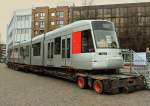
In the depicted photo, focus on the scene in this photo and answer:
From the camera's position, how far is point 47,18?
93.1 m

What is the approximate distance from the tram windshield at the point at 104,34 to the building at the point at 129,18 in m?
52.2

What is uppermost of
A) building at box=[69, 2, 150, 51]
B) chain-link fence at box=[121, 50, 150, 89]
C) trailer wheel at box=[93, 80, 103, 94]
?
building at box=[69, 2, 150, 51]

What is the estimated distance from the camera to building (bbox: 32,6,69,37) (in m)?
90.8

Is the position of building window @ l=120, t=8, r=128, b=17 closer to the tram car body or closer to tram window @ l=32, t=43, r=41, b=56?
tram window @ l=32, t=43, r=41, b=56

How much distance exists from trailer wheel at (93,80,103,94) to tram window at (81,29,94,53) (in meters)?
1.70

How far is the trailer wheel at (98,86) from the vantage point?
12.8m

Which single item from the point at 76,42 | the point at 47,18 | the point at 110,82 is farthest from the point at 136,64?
Result: the point at 47,18

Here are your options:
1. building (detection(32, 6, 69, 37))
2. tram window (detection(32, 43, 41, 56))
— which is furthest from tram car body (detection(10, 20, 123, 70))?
building (detection(32, 6, 69, 37))

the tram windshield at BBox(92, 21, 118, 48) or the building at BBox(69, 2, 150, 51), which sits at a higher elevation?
the building at BBox(69, 2, 150, 51)

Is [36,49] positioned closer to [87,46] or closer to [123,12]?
[87,46]

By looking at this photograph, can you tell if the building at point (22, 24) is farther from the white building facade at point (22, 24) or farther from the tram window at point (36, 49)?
the tram window at point (36, 49)

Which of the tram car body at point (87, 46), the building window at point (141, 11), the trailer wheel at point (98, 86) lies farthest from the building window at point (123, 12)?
the trailer wheel at point (98, 86)

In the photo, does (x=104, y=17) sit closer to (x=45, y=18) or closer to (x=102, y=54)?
(x=45, y=18)

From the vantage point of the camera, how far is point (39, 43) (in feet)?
80.4
